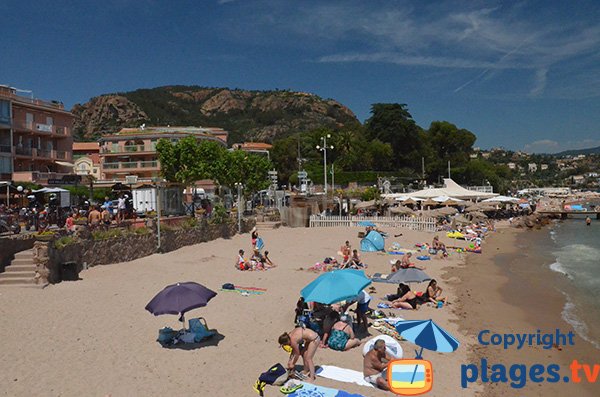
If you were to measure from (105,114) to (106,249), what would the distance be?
131216 millimetres

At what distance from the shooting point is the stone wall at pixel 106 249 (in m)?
13.8

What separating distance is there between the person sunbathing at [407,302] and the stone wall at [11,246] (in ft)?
38.5

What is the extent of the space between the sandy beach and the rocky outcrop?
12264 cm

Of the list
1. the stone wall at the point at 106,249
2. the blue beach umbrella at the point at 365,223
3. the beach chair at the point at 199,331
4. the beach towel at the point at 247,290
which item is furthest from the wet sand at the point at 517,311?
the stone wall at the point at 106,249

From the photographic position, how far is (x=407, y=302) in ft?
42.4

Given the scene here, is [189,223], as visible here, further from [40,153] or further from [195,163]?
[40,153]

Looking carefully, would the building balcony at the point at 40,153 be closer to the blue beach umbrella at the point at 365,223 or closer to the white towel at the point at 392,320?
the blue beach umbrella at the point at 365,223

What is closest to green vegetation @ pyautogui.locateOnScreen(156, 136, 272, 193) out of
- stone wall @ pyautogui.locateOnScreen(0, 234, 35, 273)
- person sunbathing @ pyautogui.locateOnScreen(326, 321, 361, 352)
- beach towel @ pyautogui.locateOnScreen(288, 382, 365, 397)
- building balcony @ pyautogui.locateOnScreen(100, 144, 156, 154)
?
building balcony @ pyautogui.locateOnScreen(100, 144, 156, 154)

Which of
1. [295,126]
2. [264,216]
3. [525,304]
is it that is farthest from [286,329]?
[295,126]

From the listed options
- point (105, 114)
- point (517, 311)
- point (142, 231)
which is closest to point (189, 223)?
point (142, 231)

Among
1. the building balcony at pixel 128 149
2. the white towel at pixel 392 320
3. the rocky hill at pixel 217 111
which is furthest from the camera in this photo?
the rocky hill at pixel 217 111

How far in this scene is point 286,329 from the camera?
10711 millimetres

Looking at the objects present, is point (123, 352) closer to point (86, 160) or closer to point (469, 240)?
point (469, 240)

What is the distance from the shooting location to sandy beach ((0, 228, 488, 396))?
778 centimetres
